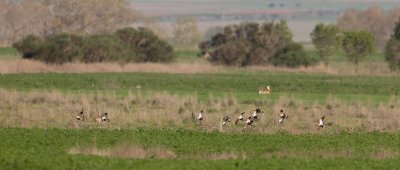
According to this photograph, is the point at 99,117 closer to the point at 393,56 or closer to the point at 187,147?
the point at 187,147

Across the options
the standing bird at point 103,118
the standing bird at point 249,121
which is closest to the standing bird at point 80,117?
the standing bird at point 103,118

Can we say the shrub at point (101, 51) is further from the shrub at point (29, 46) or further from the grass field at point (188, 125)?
the grass field at point (188, 125)

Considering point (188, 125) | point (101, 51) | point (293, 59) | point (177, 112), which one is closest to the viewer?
point (188, 125)

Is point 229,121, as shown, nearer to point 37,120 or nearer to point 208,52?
point 37,120

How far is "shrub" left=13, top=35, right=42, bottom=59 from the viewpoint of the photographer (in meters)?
74.9

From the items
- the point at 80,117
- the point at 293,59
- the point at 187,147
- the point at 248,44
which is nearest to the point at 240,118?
the point at 80,117

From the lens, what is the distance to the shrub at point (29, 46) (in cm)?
7494

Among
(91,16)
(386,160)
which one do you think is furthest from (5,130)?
(91,16)

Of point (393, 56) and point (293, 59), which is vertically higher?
point (393, 56)

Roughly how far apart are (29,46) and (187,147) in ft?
156

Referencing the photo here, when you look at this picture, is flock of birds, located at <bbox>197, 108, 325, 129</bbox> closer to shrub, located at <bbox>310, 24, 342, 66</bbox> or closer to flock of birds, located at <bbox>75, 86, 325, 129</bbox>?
flock of birds, located at <bbox>75, 86, 325, 129</bbox>

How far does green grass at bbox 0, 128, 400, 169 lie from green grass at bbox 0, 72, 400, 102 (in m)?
16.6

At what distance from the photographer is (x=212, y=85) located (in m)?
59.0

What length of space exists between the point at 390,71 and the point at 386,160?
5528 centimetres
